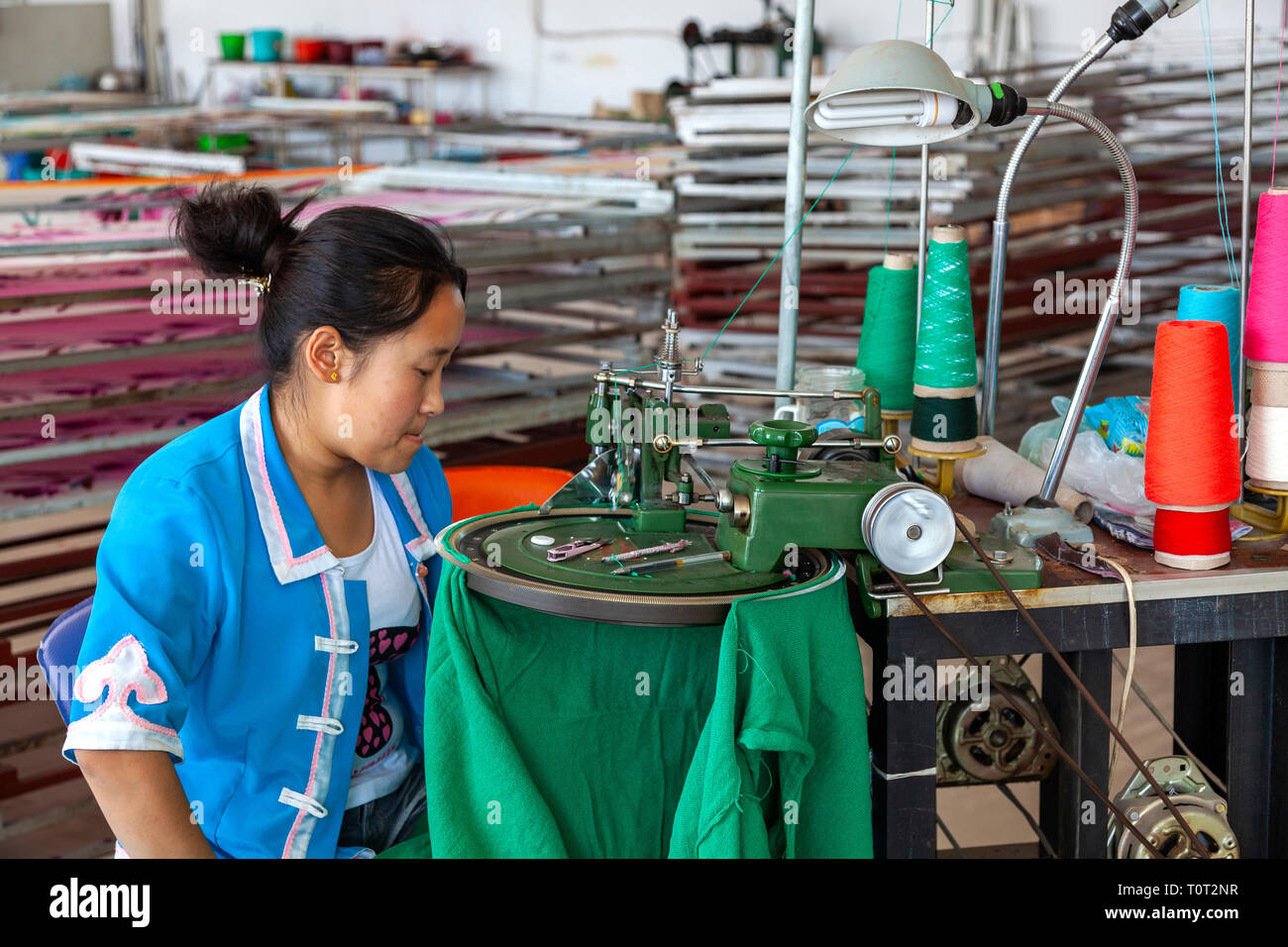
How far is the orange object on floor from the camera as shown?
218 centimetres

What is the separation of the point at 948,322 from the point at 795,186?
31 centimetres

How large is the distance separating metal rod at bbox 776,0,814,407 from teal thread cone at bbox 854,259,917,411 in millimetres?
168

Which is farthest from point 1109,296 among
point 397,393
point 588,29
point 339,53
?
point 339,53

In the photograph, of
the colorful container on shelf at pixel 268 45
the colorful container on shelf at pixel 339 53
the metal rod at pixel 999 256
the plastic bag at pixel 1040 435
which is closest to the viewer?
the metal rod at pixel 999 256

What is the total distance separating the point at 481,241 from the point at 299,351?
1864mm

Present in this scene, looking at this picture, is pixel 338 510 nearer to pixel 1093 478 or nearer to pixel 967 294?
pixel 967 294

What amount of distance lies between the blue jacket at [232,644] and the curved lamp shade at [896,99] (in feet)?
2.73

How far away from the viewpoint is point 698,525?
1778mm

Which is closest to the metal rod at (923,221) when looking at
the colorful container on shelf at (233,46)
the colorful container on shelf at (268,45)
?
the colorful container on shelf at (268,45)

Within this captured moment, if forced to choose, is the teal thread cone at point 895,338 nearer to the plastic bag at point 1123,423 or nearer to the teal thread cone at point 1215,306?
the plastic bag at point 1123,423

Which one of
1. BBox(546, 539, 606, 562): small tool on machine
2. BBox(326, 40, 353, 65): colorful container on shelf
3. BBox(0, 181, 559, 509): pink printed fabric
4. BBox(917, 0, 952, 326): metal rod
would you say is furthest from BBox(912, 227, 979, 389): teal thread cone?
BBox(326, 40, 353, 65): colorful container on shelf

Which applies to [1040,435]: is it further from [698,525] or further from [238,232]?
[238,232]

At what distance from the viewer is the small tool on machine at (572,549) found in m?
1.59
